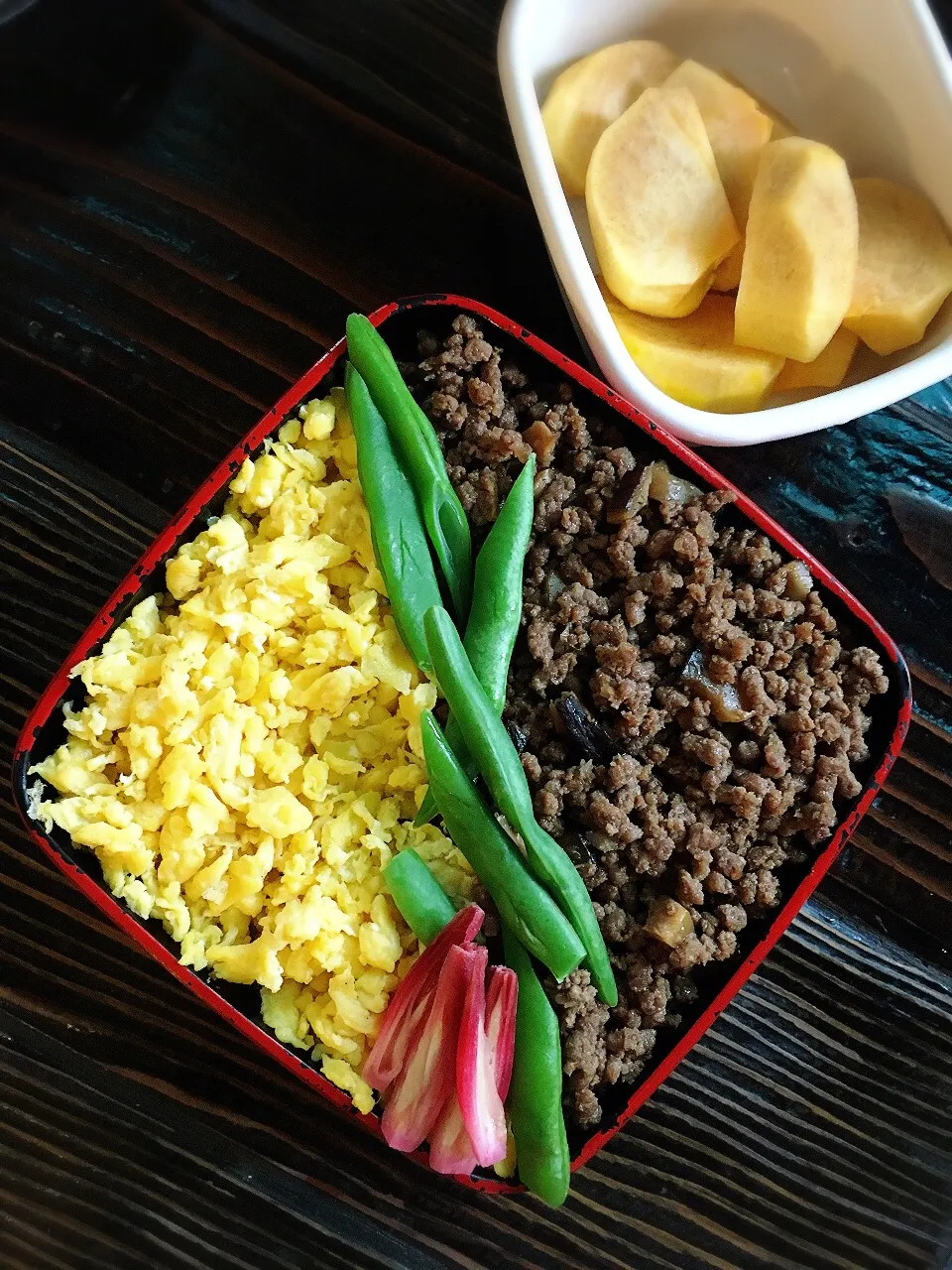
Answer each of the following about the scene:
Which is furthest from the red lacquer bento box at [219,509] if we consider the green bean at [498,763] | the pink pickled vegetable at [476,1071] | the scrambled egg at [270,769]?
the green bean at [498,763]

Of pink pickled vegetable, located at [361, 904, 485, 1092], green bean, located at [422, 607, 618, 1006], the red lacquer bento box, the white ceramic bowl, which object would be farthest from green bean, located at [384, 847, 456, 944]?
the white ceramic bowl

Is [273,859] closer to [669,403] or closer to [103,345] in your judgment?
[669,403]

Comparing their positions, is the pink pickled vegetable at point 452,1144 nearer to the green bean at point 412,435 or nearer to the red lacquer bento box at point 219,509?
the red lacquer bento box at point 219,509

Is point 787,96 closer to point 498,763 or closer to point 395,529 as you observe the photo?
point 395,529

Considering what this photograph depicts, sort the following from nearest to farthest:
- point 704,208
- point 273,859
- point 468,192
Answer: point 273,859, point 704,208, point 468,192

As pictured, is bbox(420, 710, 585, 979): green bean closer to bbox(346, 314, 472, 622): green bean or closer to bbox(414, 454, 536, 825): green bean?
bbox(414, 454, 536, 825): green bean

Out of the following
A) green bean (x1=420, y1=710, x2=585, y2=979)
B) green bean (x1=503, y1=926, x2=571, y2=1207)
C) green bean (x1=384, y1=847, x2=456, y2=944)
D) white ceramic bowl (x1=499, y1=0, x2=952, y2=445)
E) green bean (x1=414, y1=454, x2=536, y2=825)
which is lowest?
green bean (x1=503, y1=926, x2=571, y2=1207)

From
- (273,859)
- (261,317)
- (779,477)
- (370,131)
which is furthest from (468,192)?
(273,859)
